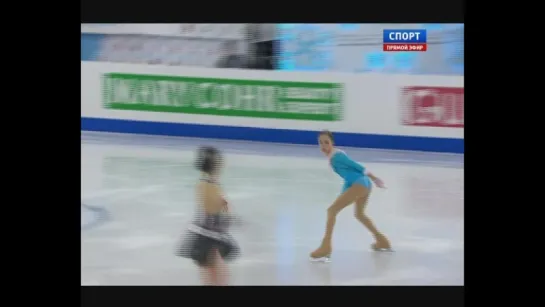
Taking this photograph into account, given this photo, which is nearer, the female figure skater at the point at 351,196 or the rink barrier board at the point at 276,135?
the female figure skater at the point at 351,196

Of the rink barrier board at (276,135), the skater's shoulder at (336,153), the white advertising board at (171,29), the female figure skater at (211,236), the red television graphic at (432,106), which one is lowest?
the female figure skater at (211,236)

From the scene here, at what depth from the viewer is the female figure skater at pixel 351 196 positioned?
4422 mm

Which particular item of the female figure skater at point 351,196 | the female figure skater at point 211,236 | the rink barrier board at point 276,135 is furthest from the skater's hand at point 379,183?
the female figure skater at point 211,236

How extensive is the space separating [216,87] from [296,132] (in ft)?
2.02

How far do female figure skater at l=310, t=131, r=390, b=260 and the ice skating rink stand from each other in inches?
1.7

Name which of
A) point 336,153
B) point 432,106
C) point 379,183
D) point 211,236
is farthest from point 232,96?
point 432,106

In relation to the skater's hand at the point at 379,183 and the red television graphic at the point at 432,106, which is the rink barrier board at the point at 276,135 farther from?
the skater's hand at the point at 379,183

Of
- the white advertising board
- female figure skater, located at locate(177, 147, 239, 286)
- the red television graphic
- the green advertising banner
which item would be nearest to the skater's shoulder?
the green advertising banner

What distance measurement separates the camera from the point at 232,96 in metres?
4.67

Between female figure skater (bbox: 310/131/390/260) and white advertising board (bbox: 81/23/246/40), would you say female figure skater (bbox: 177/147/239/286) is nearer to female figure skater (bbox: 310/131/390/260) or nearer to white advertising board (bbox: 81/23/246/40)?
female figure skater (bbox: 310/131/390/260)

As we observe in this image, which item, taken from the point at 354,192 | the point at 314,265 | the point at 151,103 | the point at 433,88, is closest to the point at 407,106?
the point at 433,88

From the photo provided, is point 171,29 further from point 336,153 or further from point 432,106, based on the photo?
point 432,106

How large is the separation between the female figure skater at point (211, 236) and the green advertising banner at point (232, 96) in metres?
0.35

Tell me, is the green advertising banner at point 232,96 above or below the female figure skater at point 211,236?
above
